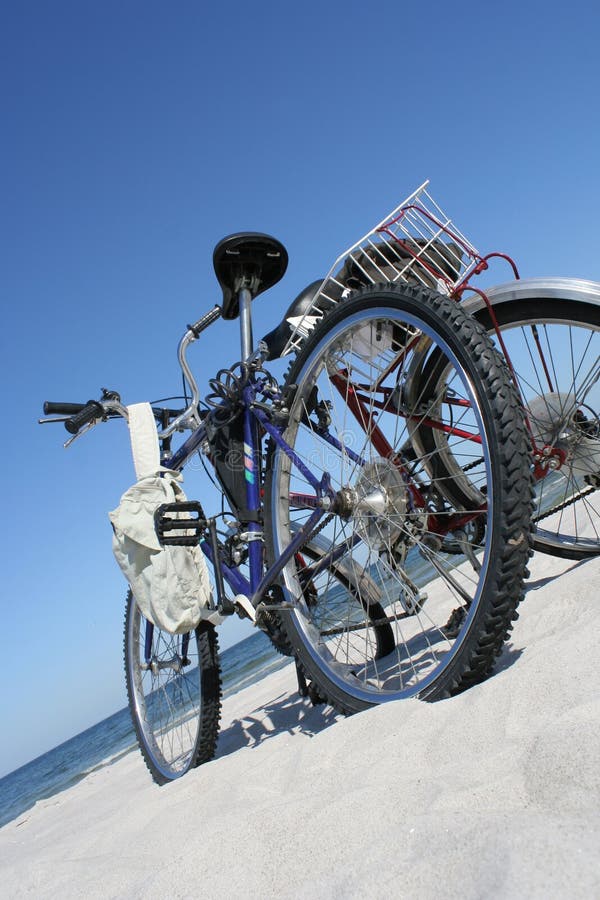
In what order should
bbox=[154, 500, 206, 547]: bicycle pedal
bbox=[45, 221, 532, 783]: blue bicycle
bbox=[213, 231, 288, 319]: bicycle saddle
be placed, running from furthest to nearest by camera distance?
1. bbox=[213, 231, 288, 319]: bicycle saddle
2. bbox=[154, 500, 206, 547]: bicycle pedal
3. bbox=[45, 221, 532, 783]: blue bicycle

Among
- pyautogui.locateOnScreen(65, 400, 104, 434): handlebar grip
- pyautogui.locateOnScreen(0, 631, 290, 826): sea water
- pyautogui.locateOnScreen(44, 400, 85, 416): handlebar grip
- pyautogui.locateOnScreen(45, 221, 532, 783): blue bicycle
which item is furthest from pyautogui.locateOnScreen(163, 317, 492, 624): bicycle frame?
pyautogui.locateOnScreen(0, 631, 290, 826): sea water

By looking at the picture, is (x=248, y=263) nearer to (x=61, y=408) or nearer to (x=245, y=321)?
(x=245, y=321)

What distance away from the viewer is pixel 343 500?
2.36 metres

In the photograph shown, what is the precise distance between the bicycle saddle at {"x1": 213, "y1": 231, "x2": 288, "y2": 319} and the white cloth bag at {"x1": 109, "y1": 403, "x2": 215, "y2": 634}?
1108 mm

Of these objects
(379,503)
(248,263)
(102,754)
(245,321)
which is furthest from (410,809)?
(102,754)

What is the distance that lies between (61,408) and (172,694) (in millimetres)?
1713

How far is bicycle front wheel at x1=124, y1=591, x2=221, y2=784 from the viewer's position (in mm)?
2934

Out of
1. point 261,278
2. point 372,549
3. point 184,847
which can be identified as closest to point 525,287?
point 372,549

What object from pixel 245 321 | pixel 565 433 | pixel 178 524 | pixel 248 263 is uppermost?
pixel 248 263

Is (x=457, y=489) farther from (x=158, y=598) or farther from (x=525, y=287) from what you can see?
(x=158, y=598)

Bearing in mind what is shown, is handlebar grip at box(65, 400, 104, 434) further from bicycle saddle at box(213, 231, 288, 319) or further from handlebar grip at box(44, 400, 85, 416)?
bicycle saddle at box(213, 231, 288, 319)

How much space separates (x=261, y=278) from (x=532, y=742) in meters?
2.69

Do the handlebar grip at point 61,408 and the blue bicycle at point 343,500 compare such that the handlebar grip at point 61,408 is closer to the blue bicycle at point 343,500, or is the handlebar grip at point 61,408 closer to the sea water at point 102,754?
the blue bicycle at point 343,500

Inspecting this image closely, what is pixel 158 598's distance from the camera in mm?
2775
